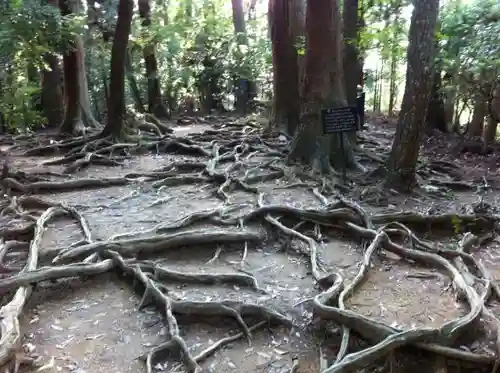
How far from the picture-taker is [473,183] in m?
7.75

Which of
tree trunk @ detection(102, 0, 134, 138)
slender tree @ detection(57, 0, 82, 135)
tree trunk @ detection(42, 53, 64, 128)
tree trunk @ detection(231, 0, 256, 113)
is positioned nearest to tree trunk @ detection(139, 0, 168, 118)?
tree trunk @ detection(231, 0, 256, 113)

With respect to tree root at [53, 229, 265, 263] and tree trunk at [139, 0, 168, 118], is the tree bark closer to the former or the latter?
tree trunk at [139, 0, 168, 118]

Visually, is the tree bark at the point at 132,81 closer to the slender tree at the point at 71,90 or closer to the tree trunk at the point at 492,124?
the slender tree at the point at 71,90

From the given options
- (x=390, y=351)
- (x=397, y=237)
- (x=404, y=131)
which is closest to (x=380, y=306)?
(x=390, y=351)

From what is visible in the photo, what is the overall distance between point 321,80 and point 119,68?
4855 mm

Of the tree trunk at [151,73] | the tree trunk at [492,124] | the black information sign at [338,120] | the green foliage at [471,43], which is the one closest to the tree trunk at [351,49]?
the green foliage at [471,43]

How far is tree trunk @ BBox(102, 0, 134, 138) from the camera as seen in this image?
35.2 ft

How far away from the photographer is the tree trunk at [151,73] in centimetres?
1739

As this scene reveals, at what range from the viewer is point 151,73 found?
17.4m

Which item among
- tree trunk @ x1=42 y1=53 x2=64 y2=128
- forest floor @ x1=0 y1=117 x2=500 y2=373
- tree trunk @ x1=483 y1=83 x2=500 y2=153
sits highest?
tree trunk @ x1=42 y1=53 x2=64 y2=128

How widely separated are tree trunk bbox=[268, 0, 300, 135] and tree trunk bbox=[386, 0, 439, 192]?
4.71m

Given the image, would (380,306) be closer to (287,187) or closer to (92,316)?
(92,316)

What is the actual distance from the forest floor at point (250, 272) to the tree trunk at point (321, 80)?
641mm

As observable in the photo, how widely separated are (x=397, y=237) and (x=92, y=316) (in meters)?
3.15
